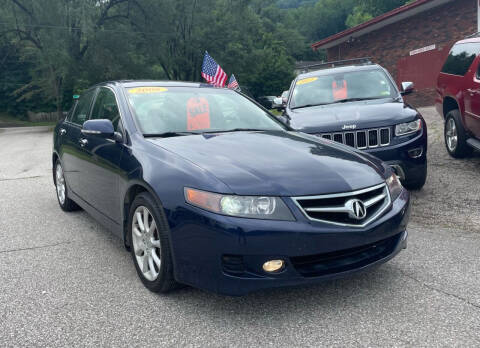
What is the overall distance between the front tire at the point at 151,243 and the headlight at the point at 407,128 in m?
3.55

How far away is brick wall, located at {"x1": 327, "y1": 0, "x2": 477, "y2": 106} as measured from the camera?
60.6 ft

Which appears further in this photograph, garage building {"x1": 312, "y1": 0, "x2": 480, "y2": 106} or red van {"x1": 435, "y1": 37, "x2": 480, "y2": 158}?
garage building {"x1": 312, "y1": 0, "x2": 480, "y2": 106}

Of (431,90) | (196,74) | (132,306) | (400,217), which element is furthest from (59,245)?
(196,74)

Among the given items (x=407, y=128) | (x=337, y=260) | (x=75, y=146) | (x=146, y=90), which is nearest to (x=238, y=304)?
(x=337, y=260)

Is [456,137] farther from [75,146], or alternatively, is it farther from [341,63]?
[75,146]

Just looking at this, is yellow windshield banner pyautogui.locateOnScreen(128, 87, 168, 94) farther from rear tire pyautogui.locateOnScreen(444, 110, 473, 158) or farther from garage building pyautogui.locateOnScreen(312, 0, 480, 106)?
garage building pyautogui.locateOnScreen(312, 0, 480, 106)

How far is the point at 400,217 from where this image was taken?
11.1ft

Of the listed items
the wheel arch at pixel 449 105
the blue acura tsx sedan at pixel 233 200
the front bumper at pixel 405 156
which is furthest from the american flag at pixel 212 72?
the blue acura tsx sedan at pixel 233 200

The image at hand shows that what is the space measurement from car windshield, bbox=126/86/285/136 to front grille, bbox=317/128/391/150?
4.97 ft

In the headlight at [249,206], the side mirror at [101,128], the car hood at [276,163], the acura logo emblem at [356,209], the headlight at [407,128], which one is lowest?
the headlight at [407,128]

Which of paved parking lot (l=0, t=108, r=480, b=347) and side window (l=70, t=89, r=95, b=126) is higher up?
side window (l=70, t=89, r=95, b=126)

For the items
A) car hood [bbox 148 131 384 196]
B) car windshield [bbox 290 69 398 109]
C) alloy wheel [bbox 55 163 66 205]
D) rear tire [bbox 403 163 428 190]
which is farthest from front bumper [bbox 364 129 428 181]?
alloy wheel [bbox 55 163 66 205]

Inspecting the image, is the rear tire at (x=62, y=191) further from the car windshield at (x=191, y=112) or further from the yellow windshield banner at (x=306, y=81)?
the yellow windshield banner at (x=306, y=81)

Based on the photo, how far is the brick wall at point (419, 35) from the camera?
18484 millimetres
